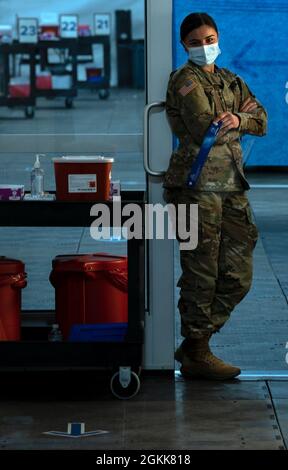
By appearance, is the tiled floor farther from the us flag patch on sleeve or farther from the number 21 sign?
the number 21 sign

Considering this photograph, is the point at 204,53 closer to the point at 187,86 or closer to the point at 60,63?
the point at 187,86

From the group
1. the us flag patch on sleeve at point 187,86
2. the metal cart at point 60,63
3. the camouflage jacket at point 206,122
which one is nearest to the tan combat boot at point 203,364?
the camouflage jacket at point 206,122

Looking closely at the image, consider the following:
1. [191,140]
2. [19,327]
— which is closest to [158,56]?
[191,140]

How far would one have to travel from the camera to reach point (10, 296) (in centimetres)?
655

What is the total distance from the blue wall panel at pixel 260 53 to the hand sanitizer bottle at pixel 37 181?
5669 millimetres

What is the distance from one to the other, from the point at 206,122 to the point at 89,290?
1.07 m

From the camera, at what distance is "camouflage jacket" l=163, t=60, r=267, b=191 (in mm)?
6285

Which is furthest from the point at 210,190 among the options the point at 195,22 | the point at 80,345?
the point at 80,345

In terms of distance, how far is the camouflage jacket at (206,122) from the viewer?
629 centimetres

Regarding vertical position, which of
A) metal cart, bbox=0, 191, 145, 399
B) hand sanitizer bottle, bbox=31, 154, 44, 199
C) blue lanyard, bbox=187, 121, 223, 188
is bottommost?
metal cart, bbox=0, 191, 145, 399

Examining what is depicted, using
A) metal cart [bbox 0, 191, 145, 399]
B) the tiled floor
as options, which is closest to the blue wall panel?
the tiled floor

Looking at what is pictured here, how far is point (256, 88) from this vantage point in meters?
12.2

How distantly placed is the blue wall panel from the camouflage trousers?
5448 millimetres

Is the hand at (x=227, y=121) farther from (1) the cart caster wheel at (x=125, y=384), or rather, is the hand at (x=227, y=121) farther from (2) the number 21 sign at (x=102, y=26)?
(2) the number 21 sign at (x=102, y=26)
